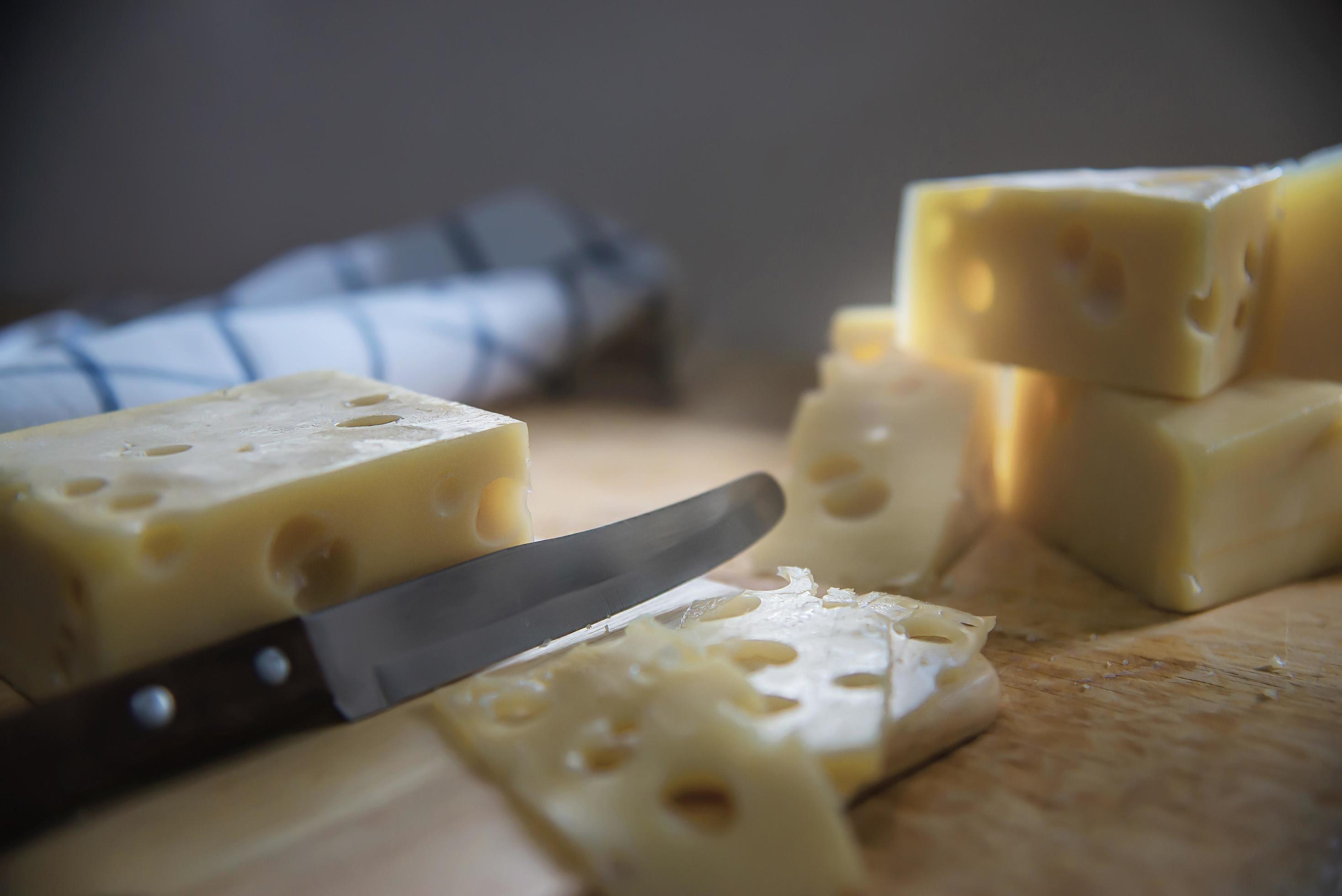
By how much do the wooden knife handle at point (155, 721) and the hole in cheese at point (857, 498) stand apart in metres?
0.71

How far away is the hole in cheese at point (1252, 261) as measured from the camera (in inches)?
47.8

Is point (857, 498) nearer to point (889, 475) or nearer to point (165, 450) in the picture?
point (889, 475)

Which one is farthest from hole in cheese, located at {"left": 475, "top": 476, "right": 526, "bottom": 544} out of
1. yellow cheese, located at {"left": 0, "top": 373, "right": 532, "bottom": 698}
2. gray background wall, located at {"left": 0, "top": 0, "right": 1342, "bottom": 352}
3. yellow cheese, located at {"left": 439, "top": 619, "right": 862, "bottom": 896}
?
gray background wall, located at {"left": 0, "top": 0, "right": 1342, "bottom": 352}

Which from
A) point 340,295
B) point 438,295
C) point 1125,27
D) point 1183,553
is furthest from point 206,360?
point 1125,27

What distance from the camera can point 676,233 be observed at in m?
2.67

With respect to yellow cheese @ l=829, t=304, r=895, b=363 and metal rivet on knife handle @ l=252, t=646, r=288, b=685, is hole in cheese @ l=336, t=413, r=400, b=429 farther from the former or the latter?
yellow cheese @ l=829, t=304, r=895, b=363

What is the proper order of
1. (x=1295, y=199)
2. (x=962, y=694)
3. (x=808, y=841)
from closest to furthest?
(x=808, y=841), (x=962, y=694), (x=1295, y=199)

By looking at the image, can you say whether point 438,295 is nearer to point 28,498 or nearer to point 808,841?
point 28,498

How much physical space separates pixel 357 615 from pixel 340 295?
1460mm

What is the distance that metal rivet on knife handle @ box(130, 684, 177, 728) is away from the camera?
0.75m

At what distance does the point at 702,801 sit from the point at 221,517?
0.47 metres

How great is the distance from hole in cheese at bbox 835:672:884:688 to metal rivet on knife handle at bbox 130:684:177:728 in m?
0.53

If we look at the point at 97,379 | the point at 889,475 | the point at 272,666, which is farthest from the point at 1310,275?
the point at 97,379

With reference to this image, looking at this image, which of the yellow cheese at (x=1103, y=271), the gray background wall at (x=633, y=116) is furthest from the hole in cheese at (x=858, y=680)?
the gray background wall at (x=633, y=116)
